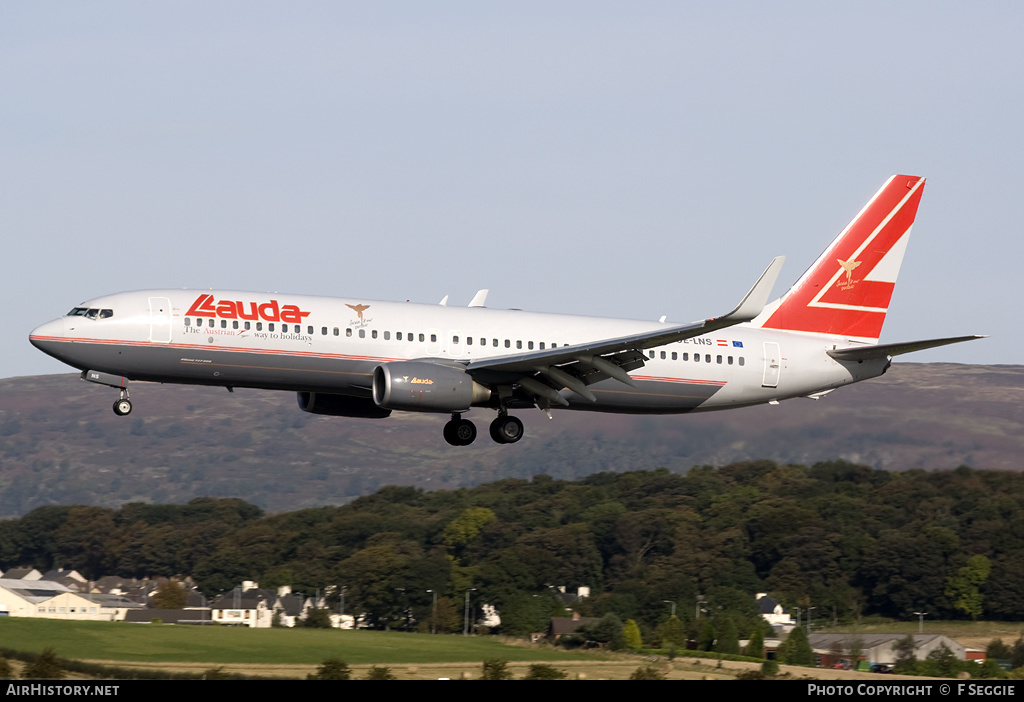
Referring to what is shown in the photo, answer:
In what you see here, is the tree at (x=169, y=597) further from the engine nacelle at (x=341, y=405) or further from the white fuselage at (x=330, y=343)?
the white fuselage at (x=330, y=343)

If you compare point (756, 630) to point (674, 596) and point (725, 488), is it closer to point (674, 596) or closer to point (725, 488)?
point (674, 596)

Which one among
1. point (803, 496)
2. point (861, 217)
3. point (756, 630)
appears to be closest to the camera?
point (861, 217)

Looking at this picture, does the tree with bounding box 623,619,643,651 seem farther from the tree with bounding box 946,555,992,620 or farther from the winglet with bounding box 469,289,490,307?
the winglet with bounding box 469,289,490,307

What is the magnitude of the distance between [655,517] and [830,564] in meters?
15.9

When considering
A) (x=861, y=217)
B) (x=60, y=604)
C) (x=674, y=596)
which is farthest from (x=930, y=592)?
(x=60, y=604)

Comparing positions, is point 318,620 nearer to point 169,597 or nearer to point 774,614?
point 169,597

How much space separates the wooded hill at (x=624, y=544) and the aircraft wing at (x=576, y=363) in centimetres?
4249

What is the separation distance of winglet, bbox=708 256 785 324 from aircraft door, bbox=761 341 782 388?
9736mm

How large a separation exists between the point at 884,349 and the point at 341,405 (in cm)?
1710

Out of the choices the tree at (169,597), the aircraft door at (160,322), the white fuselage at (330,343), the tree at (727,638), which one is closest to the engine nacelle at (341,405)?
the white fuselage at (330,343)

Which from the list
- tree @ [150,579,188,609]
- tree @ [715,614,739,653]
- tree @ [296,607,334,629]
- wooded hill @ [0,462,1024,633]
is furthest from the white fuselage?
tree @ [150,579,188,609]

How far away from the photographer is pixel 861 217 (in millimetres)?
47375

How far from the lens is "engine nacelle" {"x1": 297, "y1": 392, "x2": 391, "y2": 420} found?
41062 millimetres

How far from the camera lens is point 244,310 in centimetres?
3778
